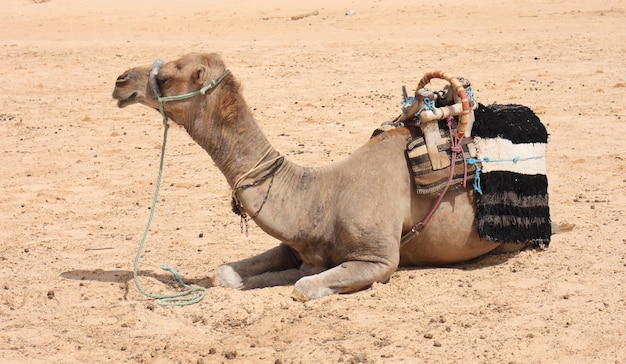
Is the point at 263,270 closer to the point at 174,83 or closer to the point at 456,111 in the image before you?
the point at 174,83

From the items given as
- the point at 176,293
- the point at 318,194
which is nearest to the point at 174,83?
the point at 318,194

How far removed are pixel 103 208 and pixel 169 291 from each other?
295 centimetres

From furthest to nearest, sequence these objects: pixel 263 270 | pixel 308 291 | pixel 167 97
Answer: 1. pixel 263 270
2. pixel 167 97
3. pixel 308 291

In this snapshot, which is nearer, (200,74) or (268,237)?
(200,74)

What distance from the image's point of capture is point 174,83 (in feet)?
21.1

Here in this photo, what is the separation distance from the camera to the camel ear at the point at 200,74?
6.36m

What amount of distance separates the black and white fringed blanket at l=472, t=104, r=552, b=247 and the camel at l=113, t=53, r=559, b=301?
14cm

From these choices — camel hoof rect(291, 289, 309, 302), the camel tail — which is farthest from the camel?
the camel tail

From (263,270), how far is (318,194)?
839 mm

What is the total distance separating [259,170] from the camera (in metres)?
6.57

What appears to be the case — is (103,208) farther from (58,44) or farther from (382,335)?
(58,44)

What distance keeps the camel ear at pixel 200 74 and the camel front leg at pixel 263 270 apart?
5.08 feet

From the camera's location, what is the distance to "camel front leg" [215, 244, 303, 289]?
273 inches

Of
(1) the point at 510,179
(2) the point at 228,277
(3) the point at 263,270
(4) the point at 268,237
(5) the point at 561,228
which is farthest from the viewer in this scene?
(4) the point at 268,237
